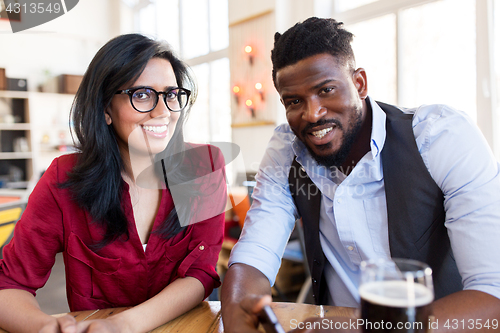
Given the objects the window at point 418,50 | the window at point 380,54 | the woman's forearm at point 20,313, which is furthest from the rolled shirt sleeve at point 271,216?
the window at point 380,54

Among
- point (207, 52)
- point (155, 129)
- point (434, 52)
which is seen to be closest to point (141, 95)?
point (155, 129)

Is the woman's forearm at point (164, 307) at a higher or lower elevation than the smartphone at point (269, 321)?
lower

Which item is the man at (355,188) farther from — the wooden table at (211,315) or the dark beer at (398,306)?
the dark beer at (398,306)

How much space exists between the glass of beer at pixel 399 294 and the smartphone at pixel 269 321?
0.15 meters

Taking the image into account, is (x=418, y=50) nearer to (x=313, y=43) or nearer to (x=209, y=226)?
(x=313, y=43)

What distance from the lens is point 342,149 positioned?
1178mm

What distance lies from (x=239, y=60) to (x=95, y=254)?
3.83 metres

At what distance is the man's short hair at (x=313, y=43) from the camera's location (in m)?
1.12

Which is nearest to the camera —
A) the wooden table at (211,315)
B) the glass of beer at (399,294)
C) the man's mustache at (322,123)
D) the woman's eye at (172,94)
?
the glass of beer at (399,294)

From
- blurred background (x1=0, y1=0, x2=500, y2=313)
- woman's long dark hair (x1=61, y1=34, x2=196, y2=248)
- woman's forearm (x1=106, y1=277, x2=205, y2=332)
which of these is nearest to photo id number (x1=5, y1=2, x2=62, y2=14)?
blurred background (x1=0, y1=0, x2=500, y2=313)

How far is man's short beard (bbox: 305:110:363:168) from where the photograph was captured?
1173mm

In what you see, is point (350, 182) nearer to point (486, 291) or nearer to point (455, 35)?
point (486, 291)

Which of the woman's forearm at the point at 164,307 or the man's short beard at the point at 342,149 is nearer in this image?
the woman's forearm at the point at 164,307

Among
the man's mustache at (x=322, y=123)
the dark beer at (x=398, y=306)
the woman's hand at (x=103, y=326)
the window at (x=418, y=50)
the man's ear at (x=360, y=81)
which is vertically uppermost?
the window at (x=418, y=50)
